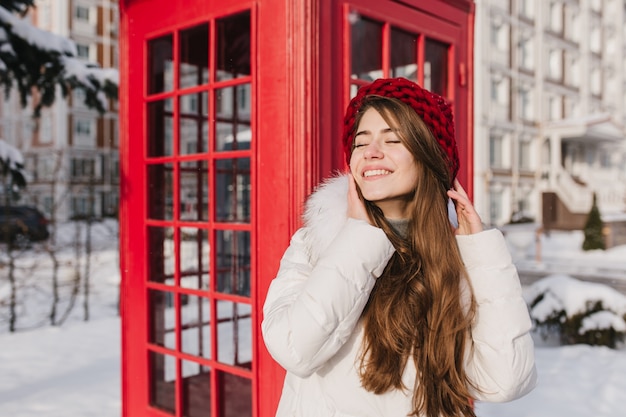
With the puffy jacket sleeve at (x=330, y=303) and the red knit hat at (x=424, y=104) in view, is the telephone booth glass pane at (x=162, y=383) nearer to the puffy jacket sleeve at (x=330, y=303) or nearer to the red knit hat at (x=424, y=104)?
the puffy jacket sleeve at (x=330, y=303)

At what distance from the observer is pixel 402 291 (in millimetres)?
1404

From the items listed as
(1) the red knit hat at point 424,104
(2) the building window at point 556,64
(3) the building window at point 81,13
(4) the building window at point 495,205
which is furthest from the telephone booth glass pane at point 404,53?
(3) the building window at point 81,13

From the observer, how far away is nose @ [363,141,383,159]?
1.41 metres

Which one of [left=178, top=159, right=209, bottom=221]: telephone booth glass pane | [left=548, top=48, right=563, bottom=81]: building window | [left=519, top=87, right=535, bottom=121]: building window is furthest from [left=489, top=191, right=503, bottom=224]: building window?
[left=178, top=159, right=209, bottom=221]: telephone booth glass pane

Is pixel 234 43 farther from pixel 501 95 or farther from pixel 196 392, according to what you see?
pixel 501 95

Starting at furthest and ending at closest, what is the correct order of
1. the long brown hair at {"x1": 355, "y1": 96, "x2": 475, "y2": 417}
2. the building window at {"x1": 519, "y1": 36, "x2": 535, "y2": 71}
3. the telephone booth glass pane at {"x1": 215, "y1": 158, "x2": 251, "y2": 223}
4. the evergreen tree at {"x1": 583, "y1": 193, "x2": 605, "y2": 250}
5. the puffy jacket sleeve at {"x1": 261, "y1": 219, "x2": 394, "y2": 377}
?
the building window at {"x1": 519, "y1": 36, "x2": 535, "y2": 71} < the evergreen tree at {"x1": 583, "y1": 193, "x2": 605, "y2": 250} < the telephone booth glass pane at {"x1": 215, "y1": 158, "x2": 251, "y2": 223} < the long brown hair at {"x1": 355, "y1": 96, "x2": 475, "y2": 417} < the puffy jacket sleeve at {"x1": 261, "y1": 219, "x2": 394, "y2": 377}

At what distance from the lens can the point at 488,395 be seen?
4.63 feet

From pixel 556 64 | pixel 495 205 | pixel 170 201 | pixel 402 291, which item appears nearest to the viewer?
pixel 402 291

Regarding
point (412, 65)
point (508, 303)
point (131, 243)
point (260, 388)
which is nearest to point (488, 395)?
point (508, 303)

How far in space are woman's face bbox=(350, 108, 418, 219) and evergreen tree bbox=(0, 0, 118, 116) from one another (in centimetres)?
477

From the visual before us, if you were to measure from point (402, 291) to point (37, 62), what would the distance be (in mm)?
5137

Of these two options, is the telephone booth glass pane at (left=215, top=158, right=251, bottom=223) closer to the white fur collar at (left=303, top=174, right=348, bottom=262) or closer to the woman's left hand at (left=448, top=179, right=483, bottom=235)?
the white fur collar at (left=303, top=174, right=348, bottom=262)

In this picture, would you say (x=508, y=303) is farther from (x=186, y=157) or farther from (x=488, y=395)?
(x=186, y=157)

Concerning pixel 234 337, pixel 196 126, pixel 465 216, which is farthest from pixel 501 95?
pixel 465 216
